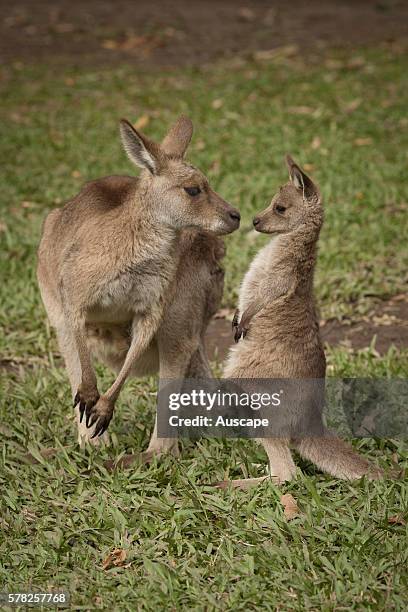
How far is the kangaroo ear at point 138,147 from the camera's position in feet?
11.9

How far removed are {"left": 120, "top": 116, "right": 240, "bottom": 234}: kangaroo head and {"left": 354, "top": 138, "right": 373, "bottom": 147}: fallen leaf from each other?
13.5ft

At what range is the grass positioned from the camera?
3080 millimetres

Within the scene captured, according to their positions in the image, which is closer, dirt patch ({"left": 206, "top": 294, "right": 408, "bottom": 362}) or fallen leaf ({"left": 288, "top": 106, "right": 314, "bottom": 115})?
dirt patch ({"left": 206, "top": 294, "right": 408, "bottom": 362})

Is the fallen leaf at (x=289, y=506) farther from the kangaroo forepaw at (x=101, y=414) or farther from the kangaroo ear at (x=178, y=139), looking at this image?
the kangaroo ear at (x=178, y=139)

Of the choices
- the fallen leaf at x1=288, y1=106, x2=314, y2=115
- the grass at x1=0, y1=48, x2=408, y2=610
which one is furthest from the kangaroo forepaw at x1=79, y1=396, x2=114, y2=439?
the fallen leaf at x1=288, y1=106, x2=314, y2=115

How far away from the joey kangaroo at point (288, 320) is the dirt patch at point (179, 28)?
6.68m

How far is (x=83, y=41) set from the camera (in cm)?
1093

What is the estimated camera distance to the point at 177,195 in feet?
12.1

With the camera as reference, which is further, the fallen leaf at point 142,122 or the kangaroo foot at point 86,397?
the fallen leaf at point 142,122

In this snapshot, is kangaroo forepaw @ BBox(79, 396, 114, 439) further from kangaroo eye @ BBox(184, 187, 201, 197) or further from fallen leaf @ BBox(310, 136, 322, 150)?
fallen leaf @ BBox(310, 136, 322, 150)

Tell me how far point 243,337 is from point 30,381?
1.33 meters

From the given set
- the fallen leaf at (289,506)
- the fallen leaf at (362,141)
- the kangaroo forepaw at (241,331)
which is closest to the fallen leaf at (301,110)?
the fallen leaf at (362,141)

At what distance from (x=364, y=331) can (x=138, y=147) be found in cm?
193

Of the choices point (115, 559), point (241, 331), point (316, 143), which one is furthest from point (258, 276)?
point (316, 143)
